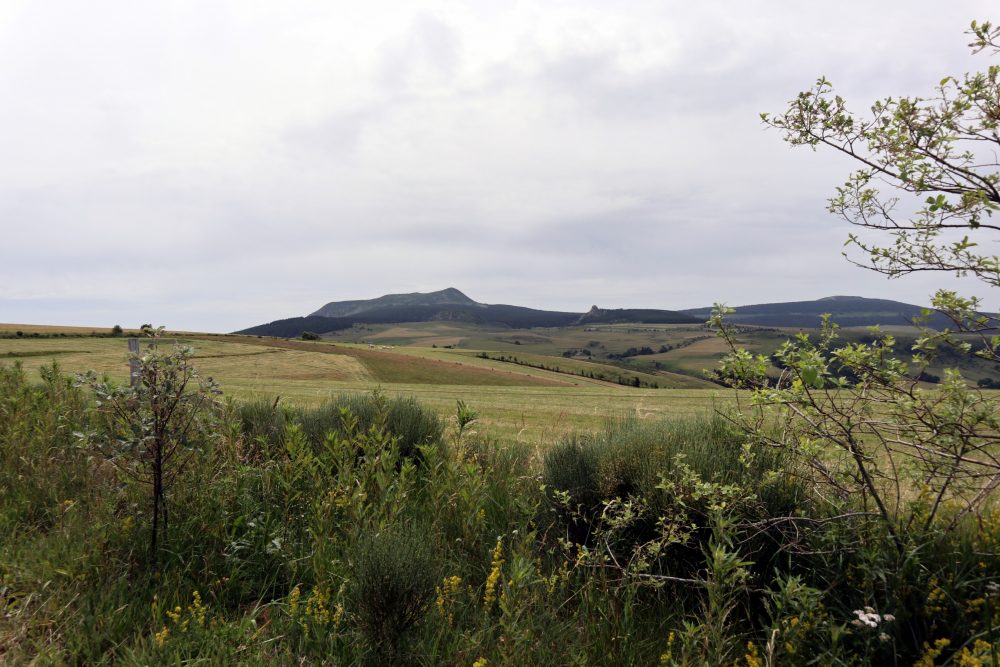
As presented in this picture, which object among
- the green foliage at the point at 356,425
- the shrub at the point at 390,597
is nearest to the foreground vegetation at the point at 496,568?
the shrub at the point at 390,597

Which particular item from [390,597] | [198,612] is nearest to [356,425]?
[198,612]

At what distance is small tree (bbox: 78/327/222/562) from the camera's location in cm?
464

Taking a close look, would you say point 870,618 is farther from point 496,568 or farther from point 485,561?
point 485,561

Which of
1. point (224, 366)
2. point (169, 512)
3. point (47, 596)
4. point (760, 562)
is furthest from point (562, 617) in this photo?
point (224, 366)

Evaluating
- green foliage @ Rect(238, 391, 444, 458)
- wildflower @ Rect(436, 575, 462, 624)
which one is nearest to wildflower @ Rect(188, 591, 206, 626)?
wildflower @ Rect(436, 575, 462, 624)

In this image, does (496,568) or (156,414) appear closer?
(496,568)

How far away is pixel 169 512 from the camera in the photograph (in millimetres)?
4895

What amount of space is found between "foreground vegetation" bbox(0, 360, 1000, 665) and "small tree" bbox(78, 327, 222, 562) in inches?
5.2

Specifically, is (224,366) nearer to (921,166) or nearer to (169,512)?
(169,512)

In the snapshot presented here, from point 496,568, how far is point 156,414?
3336mm

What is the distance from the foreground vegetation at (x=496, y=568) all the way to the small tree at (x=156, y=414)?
133 millimetres

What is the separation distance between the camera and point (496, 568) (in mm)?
3922

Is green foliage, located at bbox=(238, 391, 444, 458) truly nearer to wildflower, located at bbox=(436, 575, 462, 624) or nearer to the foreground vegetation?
the foreground vegetation

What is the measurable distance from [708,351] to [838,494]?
176 metres
